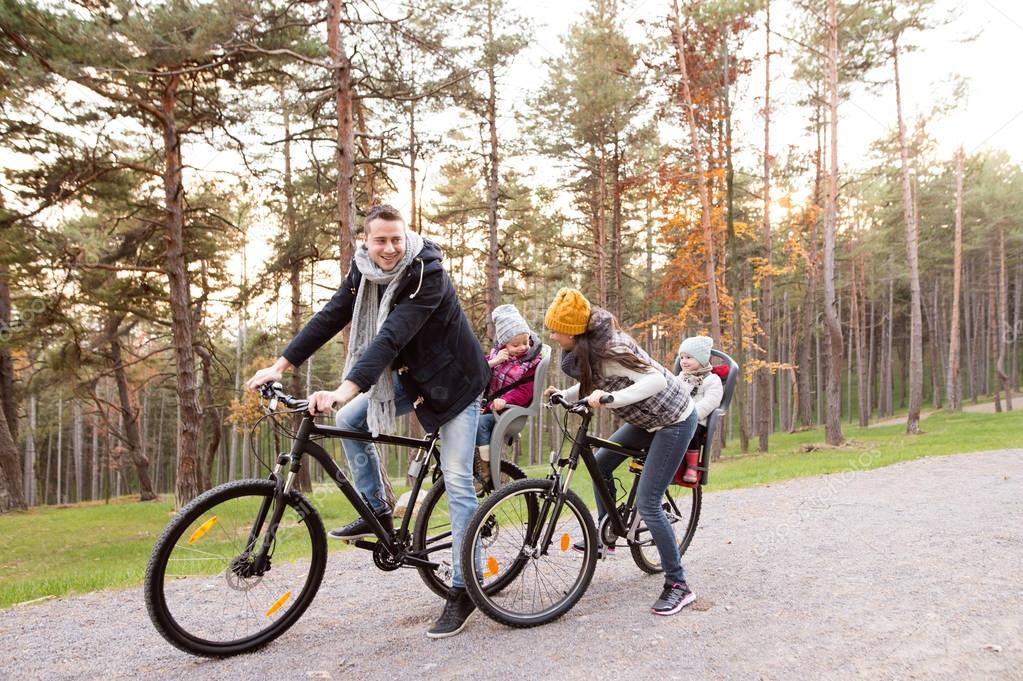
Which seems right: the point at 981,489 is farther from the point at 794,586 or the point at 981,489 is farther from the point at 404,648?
the point at 404,648

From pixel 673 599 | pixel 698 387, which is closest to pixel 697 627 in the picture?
pixel 673 599

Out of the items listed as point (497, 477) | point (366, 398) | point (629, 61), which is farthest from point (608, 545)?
point (629, 61)

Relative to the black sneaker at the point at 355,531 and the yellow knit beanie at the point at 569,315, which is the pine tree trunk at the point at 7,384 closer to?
the black sneaker at the point at 355,531

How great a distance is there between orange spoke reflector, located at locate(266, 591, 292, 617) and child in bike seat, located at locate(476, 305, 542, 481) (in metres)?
1.75

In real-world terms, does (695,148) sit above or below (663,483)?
above

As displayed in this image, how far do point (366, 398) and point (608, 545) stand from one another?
1.82 meters

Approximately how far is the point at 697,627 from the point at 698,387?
1677 millimetres

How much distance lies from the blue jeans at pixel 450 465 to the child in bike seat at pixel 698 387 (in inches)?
61.9

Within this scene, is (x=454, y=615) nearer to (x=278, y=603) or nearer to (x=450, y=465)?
(x=450, y=465)

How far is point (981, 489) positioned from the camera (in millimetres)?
8336

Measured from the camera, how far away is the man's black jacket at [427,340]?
3.46m

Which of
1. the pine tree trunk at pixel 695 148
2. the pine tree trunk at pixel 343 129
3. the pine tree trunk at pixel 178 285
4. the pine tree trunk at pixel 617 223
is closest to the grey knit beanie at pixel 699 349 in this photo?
the pine tree trunk at pixel 343 129

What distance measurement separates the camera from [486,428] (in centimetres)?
473

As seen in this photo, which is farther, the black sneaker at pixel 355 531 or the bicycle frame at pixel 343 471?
the black sneaker at pixel 355 531
